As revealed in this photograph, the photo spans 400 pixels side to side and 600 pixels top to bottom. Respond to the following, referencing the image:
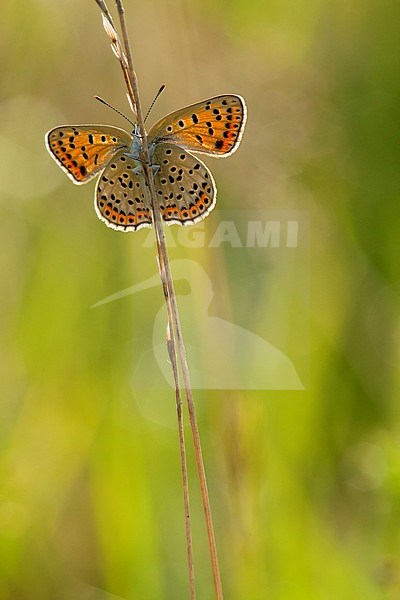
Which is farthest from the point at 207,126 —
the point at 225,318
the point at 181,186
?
the point at 225,318

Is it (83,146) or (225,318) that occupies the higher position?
(83,146)

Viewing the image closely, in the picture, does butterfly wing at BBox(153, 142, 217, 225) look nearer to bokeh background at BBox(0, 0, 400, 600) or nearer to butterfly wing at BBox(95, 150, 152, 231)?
butterfly wing at BBox(95, 150, 152, 231)

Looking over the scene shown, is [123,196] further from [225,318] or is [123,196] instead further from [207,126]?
[225,318]

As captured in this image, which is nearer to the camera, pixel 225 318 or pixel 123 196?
pixel 123 196

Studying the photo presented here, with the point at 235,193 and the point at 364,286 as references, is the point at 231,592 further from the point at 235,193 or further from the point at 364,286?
the point at 235,193

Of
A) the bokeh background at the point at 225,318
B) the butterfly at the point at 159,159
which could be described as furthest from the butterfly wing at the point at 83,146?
the bokeh background at the point at 225,318

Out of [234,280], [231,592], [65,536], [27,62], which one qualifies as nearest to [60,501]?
[65,536]

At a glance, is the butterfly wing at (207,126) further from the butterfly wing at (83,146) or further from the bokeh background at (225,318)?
the bokeh background at (225,318)
